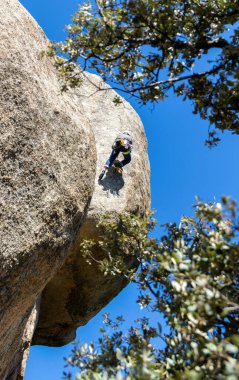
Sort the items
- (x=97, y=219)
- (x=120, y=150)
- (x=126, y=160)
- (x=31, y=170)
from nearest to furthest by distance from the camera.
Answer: (x=31, y=170) < (x=97, y=219) < (x=120, y=150) < (x=126, y=160)

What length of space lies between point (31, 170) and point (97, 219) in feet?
20.7

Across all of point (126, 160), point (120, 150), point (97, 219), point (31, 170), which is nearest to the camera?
point (31, 170)

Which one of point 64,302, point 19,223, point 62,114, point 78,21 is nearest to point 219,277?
point 19,223

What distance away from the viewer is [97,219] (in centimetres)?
1551

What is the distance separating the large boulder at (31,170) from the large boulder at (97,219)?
4453 millimetres

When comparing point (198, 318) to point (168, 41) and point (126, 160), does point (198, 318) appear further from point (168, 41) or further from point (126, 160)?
point (126, 160)

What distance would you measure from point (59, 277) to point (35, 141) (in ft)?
29.1

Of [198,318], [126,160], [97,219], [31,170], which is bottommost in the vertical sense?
[198,318]

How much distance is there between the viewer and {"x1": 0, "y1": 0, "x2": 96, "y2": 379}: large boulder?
29.6 ft

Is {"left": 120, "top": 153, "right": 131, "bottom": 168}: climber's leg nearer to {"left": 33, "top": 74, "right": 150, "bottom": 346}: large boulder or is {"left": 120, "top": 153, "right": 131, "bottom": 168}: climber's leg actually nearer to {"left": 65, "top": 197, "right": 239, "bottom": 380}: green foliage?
{"left": 33, "top": 74, "right": 150, "bottom": 346}: large boulder

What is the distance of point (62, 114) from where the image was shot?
11086mm

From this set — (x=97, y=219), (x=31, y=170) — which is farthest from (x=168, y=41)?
(x=97, y=219)

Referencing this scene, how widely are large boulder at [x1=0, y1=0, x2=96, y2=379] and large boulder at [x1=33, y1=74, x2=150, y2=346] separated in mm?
4453

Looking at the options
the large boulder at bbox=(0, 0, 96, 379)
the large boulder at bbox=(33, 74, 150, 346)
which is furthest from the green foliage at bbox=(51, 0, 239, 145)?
the large boulder at bbox=(33, 74, 150, 346)
